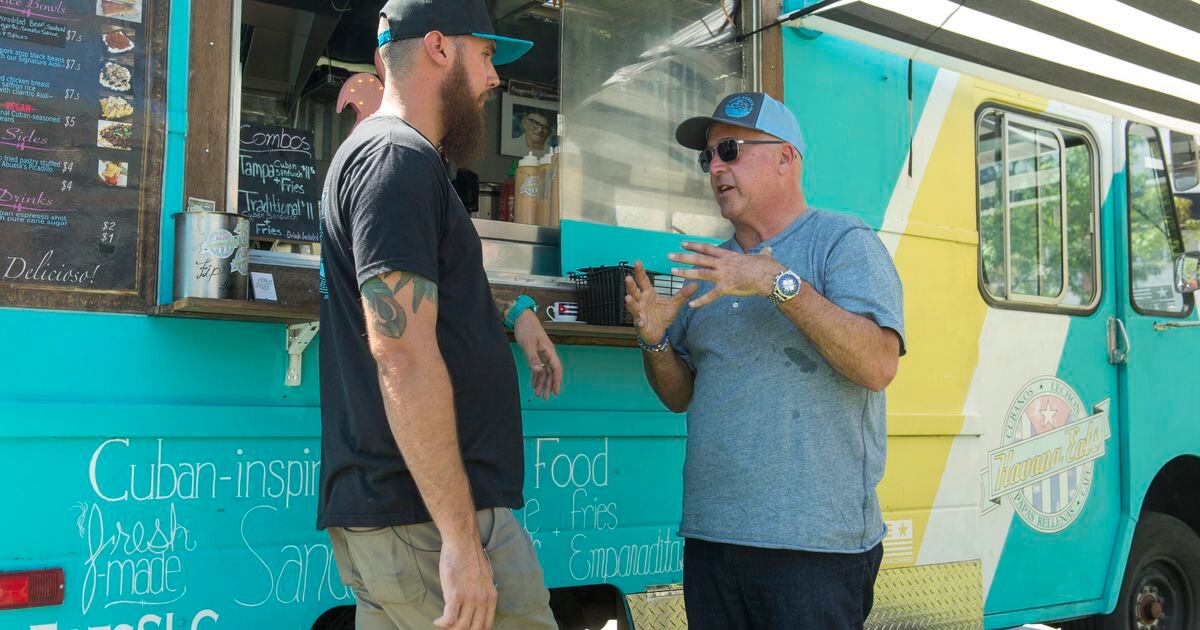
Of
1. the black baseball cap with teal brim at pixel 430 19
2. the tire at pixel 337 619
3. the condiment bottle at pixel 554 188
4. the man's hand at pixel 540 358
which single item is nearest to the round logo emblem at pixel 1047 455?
the condiment bottle at pixel 554 188

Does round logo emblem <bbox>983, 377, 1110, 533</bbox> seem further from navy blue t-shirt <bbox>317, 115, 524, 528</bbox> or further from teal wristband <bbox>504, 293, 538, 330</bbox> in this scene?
navy blue t-shirt <bbox>317, 115, 524, 528</bbox>

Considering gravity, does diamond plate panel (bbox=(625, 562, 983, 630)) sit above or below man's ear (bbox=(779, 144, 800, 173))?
below

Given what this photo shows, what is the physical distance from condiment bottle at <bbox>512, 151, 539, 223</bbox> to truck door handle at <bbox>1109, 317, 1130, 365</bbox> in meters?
2.52

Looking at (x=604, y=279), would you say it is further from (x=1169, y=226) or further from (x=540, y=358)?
(x=1169, y=226)

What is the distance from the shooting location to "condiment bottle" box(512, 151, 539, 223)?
373cm

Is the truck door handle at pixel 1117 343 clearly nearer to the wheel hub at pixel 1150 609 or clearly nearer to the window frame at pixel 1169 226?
the window frame at pixel 1169 226

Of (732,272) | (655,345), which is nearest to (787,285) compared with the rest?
(732,272)

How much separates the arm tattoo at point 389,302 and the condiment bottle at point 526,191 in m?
1.90

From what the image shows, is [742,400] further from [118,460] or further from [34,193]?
[34,193]

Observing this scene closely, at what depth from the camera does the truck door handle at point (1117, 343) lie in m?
4.40

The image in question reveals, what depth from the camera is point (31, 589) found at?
2.35 metres

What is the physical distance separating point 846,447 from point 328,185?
1.35m

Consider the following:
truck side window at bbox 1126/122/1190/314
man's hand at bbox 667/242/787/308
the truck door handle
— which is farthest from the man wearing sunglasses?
truck side window at bbox 1126/122/1190/314

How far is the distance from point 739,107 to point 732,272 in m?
0.62
